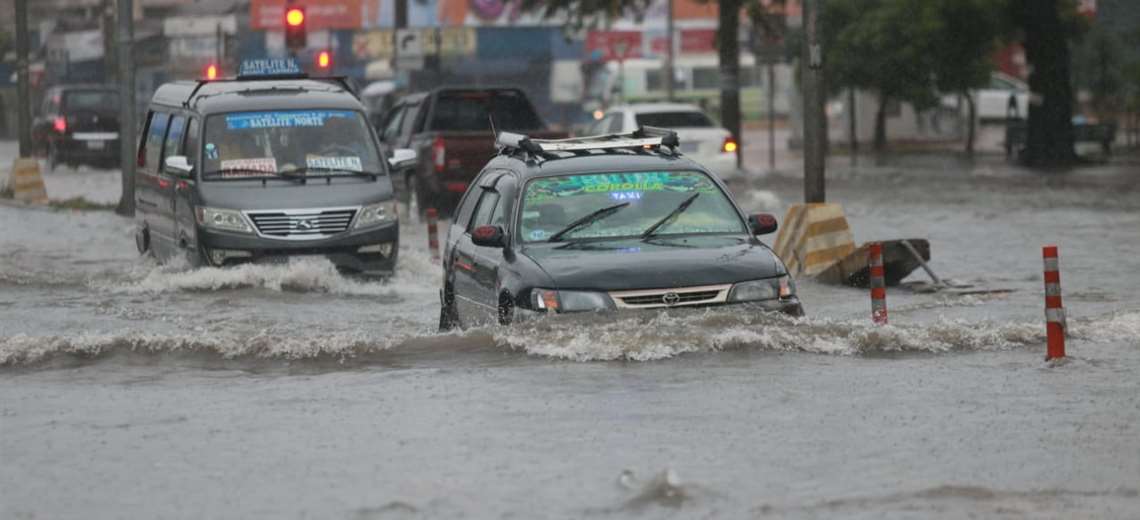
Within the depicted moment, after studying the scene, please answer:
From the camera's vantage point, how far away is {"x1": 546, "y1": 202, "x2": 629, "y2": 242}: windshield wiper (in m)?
12.5

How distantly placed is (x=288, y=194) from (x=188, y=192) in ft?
2.91

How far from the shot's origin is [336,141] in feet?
61.9

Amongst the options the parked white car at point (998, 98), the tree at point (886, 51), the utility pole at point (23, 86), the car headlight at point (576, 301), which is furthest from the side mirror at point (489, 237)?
the parked white car at point (998, 98)

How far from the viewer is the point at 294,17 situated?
27.5m

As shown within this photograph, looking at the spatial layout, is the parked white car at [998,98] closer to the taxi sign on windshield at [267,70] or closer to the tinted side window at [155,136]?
the taxi sign on windshield at [267,70]

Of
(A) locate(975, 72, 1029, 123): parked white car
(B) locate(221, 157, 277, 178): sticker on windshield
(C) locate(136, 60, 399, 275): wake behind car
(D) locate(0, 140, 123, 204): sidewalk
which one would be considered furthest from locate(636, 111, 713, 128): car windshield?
(A) locate(975, 72, 1029, 123): parked white car

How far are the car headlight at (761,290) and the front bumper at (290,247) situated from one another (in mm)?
6912

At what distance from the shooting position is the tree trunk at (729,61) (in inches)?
1606

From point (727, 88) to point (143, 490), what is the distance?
33.2m

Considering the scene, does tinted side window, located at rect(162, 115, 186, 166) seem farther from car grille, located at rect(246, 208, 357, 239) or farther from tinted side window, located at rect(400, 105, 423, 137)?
tinted side window, located at rect(400, 105, 423, 137)

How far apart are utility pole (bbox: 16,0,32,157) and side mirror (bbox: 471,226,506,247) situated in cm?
2730

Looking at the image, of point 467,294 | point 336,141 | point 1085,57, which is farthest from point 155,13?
point 467,294

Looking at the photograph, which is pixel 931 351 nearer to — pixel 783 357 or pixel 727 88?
pixel 783 357

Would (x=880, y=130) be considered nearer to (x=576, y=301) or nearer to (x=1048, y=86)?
(x=1048, y=86)
